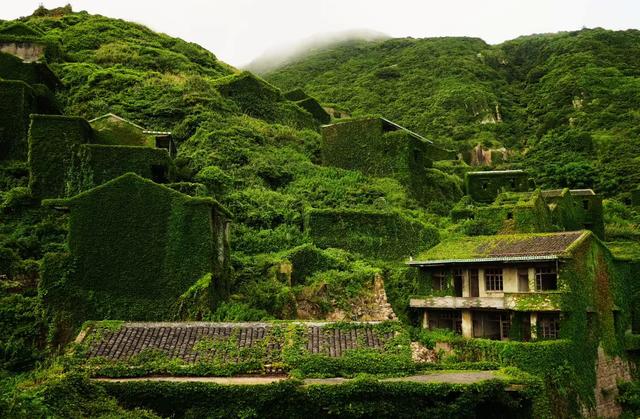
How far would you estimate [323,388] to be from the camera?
597 inches

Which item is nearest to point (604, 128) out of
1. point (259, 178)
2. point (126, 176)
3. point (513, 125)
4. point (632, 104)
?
point (632, 104)

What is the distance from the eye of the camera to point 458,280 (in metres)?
34.1

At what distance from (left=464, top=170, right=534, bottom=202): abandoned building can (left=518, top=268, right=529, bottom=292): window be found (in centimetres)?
2163

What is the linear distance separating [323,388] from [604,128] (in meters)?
76.9

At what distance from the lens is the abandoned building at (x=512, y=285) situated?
97.9 feet

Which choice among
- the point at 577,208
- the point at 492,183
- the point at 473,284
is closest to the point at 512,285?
the point at 473,284

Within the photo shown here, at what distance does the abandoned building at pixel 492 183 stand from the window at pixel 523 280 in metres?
21.6

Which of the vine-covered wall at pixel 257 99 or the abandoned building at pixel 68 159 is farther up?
the vine-covered wall at pixel 257 99

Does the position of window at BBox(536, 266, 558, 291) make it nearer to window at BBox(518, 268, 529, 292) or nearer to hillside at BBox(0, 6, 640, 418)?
hillside at BBox(0, 6, 640, 418)

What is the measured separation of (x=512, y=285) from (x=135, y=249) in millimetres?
18631

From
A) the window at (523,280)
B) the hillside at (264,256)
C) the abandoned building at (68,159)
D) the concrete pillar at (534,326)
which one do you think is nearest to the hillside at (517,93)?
the hillside at (264,256)

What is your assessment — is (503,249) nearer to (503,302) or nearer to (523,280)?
(523,280)

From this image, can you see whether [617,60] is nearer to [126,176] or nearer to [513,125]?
[513,125]

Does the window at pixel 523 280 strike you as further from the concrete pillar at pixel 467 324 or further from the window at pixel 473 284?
the concrete pillar at pixel 467 324
